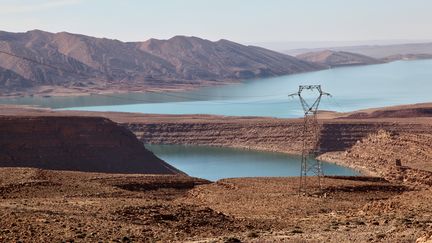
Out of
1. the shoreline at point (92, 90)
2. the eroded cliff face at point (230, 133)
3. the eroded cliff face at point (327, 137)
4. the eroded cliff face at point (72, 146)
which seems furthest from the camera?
the shoreline at point (92, 90)

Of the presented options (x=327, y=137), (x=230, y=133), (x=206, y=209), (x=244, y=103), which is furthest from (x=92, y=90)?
(x=206, y=209)

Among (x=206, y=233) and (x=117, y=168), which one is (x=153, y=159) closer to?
(x=117, y=168)

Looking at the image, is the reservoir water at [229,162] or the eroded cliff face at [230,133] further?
the eroded cliff face at [230,133]

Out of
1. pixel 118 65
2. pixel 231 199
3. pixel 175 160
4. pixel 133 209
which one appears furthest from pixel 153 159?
pixel 118 65

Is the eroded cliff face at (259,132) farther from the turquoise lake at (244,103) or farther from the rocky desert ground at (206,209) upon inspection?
the rocky desert ground at (206,209)

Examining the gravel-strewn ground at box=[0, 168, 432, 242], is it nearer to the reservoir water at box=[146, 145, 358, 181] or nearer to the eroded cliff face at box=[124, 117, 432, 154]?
the reservoir water at box=[146, 145, 358, 181]

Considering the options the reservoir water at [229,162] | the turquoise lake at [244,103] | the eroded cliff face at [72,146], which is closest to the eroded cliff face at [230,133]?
the reservoir water at [229,162]
